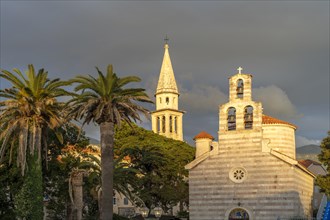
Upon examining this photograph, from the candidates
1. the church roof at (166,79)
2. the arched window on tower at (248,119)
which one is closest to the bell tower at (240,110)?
the arched window on tower at (248,119)

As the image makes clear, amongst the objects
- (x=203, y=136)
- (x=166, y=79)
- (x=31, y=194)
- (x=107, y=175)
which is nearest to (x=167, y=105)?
(x=166, y=79)

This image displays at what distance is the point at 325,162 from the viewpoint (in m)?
50.4

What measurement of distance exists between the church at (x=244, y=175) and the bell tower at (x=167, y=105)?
145 ft

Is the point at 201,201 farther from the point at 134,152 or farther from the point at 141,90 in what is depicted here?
the point at 141,90

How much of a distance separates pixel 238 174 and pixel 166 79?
47024 millimetres

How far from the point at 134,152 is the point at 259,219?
711 inches

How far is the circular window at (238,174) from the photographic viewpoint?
4728cm

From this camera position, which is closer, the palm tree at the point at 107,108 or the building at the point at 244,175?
the palm tree at the point at 107,108

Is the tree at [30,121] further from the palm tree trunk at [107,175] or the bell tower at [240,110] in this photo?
the bell tower at [240,110]

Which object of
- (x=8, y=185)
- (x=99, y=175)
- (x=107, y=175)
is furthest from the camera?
(x=99, y=175)

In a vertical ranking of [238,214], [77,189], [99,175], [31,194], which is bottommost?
[238,214]

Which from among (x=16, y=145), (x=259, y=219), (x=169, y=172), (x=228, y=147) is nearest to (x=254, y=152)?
(x=228, y=147)

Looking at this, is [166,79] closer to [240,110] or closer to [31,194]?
[240,110]

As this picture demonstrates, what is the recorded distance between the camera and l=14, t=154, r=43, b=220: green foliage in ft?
122
